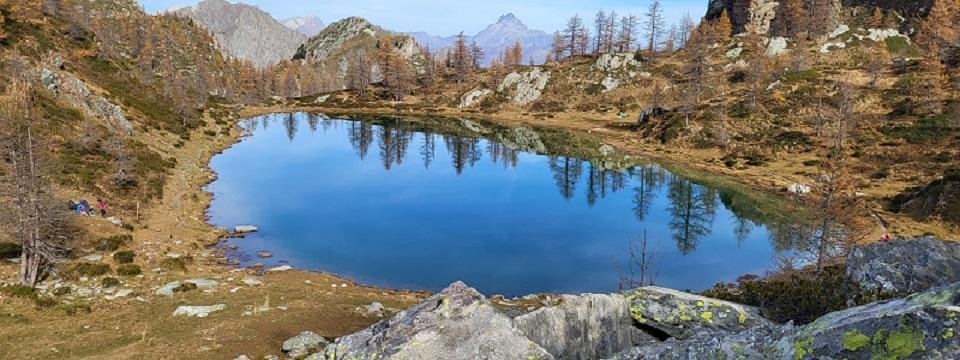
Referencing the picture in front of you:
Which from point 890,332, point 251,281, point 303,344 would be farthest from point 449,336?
point 251,281

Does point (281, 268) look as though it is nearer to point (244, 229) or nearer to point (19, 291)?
point (244, 229)

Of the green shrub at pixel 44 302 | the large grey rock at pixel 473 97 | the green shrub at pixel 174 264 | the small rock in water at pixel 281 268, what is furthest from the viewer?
the large grey rock at pixel 473 97

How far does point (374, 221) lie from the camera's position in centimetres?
5169

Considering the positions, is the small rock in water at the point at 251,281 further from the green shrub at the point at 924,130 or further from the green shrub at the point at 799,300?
the green shrub at the point at 924,130

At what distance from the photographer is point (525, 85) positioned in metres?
156

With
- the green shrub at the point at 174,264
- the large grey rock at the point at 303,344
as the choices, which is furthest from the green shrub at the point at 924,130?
the green shrub at the point at 174,264

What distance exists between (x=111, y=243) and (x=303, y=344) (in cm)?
2329

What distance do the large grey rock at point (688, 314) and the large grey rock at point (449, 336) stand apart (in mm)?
3680

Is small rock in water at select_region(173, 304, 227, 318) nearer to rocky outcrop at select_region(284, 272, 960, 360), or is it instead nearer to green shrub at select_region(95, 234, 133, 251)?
rocky outcrop at select_region(284, 272, 960, 360)

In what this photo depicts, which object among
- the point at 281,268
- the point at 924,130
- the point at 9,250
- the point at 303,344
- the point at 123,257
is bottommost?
the point at 281,268

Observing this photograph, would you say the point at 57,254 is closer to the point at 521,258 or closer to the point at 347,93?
the point at 521,258

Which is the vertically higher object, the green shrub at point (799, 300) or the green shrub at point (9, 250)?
the green shrub at point (799, 300)

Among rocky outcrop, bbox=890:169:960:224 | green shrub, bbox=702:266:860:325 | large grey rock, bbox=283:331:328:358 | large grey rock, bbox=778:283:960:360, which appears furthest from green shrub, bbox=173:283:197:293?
rocky outcrop, bbox=890:169:960:224

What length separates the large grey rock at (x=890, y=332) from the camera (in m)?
6.37
